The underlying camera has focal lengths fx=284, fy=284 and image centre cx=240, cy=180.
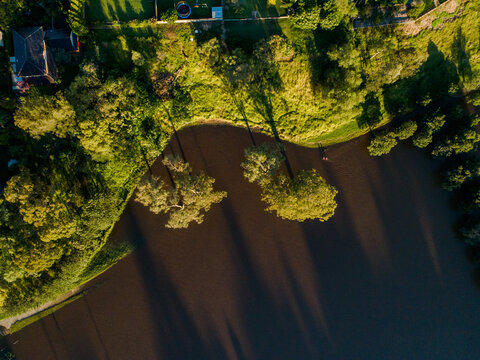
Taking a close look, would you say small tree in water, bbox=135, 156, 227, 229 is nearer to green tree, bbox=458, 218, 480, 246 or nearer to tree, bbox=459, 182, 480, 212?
tree, bbox=459, 182, 480, 212

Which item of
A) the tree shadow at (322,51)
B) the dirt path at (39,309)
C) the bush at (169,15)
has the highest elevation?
the bush at (169,15)

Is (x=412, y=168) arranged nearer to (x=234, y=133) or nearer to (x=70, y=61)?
(x=234, y=133)

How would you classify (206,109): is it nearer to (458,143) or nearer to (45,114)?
(45,114)

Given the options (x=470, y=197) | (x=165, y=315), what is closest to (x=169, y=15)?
(x=165, y=315)

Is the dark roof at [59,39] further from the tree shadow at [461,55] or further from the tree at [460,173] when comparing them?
the tree at [460,173]

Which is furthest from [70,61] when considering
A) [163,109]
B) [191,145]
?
[191,145]

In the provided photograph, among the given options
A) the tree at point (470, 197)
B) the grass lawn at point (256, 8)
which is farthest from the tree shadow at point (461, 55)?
the grass lawn at point (256, 8)
